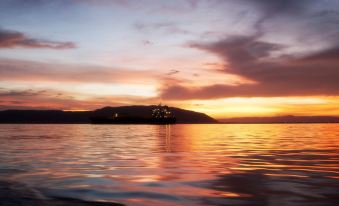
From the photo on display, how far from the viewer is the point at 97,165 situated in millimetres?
23156

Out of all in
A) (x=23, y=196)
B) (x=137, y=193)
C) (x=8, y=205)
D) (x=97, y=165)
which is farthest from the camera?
(x=97, y=165)

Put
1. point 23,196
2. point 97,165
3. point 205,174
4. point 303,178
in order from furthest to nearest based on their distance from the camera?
point 97,165, point 205,174, point 303,178, point 23,196

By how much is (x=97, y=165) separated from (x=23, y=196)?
33.9ft

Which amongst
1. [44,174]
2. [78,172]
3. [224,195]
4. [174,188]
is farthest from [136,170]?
[224,195]

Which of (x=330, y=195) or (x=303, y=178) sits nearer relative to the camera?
(x=330, y=195)

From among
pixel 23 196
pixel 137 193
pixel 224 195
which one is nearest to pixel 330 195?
pixel 224 195

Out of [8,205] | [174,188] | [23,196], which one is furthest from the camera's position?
[174,188]

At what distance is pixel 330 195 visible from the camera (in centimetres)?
1310

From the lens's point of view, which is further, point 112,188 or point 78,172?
point 78,172

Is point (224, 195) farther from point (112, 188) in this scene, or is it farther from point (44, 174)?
point (44, 174)

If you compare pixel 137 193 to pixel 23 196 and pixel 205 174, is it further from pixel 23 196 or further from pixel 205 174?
pixel 205 174

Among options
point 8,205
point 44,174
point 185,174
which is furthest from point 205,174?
point 8,205

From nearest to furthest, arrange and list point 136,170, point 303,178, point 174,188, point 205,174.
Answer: point 174,188 < point 303,178 < point 205,174 < point 136,170

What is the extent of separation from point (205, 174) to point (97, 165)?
7.57 m
